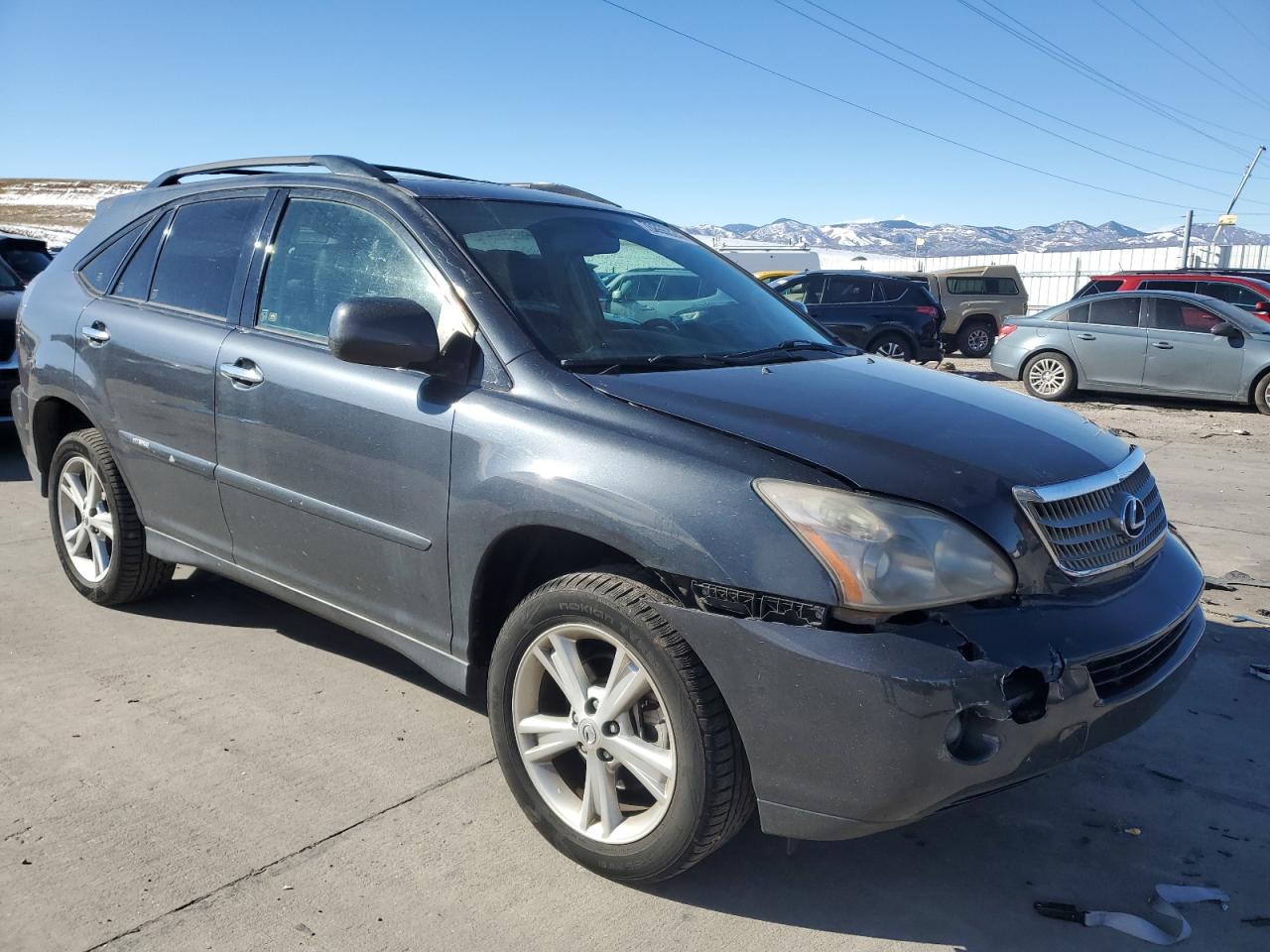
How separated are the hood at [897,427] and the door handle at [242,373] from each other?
131 cm

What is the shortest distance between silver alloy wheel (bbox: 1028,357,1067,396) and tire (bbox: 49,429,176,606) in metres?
12.4

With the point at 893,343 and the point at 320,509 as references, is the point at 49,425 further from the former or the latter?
the point at 893,343

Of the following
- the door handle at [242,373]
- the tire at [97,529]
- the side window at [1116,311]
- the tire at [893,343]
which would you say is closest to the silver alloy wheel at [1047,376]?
the side window at [1116,311]

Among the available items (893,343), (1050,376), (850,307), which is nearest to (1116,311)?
(1050,376)

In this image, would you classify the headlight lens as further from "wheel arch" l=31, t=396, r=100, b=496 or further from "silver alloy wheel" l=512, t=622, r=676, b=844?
"wheel arch" l=31, t=396, r=100, b=496

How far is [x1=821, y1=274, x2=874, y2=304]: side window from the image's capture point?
1838 cm

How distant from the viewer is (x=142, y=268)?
435 cm

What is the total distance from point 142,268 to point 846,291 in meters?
15.4

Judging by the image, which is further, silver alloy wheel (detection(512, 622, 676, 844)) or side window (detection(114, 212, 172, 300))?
side window (detection(114, 212, 172, 300))

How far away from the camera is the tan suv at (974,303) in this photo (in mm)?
22922

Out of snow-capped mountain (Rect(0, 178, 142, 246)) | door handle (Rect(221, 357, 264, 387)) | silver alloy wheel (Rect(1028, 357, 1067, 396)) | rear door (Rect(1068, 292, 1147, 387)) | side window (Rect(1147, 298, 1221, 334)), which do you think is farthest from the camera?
snow-capped mountain (Rect(0, 178, 142, 246))

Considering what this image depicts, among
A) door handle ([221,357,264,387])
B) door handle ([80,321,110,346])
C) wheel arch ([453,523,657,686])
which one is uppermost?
door handle ([80,321,110,346])

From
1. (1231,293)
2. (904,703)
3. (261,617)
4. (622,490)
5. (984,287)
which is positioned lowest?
(261,617)

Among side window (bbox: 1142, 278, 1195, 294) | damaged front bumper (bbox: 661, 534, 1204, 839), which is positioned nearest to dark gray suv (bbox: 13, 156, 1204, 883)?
damaged front bumper (bbox: 661, 534, 1204, 839)
